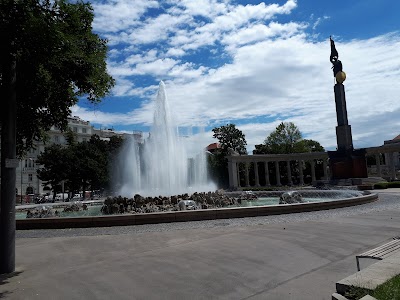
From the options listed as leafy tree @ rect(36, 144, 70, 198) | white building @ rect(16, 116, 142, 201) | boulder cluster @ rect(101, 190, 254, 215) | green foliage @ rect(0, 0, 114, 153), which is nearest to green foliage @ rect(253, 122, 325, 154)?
white building @ rect(16, 116, 142, 201)

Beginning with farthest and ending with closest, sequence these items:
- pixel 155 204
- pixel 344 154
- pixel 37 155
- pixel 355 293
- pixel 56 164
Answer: pixel 37 155 → pixel 56 164 → pixel 344 154 → pixel 155 204 → pixel 355 293

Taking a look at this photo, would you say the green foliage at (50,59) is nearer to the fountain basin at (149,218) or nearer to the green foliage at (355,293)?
the fountain basin at (149,218)

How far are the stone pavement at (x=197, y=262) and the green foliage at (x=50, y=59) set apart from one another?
415cm

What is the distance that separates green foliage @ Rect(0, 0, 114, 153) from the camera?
7.40 meters

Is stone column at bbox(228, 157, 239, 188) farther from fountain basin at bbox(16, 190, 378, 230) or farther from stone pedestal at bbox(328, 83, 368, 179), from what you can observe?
fountain basin at bbox(16, 190, 378, 230)

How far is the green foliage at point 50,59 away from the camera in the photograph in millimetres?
7398

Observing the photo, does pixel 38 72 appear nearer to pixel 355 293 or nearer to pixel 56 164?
pixel 355 293

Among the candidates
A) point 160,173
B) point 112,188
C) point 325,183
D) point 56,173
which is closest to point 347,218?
point 160,173

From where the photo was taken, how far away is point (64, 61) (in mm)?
9602

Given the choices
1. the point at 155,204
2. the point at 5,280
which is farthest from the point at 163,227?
the point at 5,280

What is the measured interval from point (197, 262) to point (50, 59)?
6.04 m

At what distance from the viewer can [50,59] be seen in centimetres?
859

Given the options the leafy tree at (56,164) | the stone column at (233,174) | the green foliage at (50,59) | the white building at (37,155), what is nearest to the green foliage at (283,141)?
the stone column at (233,174)

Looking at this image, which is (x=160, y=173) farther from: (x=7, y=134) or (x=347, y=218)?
(x=7, y=134)
